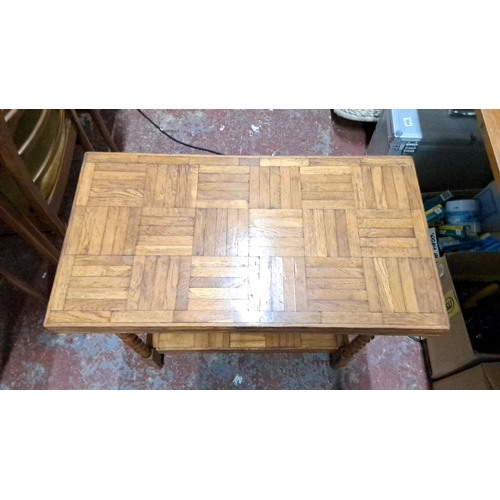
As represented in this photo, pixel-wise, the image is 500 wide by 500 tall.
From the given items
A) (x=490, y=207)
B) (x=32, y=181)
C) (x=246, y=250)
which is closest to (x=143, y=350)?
(x=246, y=250)

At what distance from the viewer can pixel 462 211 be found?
5.59 ft

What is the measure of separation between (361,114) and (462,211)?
2.43ft

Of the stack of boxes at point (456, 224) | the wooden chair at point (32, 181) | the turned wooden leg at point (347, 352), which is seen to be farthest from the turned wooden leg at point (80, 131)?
the stack of boxes at point (456, 224)

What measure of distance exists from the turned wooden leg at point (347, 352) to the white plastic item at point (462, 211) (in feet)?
2.89

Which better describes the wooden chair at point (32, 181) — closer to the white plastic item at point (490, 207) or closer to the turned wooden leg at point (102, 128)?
the turned wooden leg at point (102, 128)

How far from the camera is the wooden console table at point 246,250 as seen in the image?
3.16ft

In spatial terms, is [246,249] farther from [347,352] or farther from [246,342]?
[347,352]

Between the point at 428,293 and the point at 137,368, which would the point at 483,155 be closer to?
the point at 428,293

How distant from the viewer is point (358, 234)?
108cm

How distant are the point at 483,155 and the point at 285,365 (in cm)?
128

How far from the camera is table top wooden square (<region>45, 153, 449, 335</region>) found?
0.96 meters

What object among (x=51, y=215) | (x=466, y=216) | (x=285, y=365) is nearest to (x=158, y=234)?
(x=51, y=215)

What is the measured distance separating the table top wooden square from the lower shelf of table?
381mm

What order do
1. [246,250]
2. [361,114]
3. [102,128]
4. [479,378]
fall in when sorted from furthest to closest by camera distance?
[361,114], [102,128], [479,378], [246,250]
